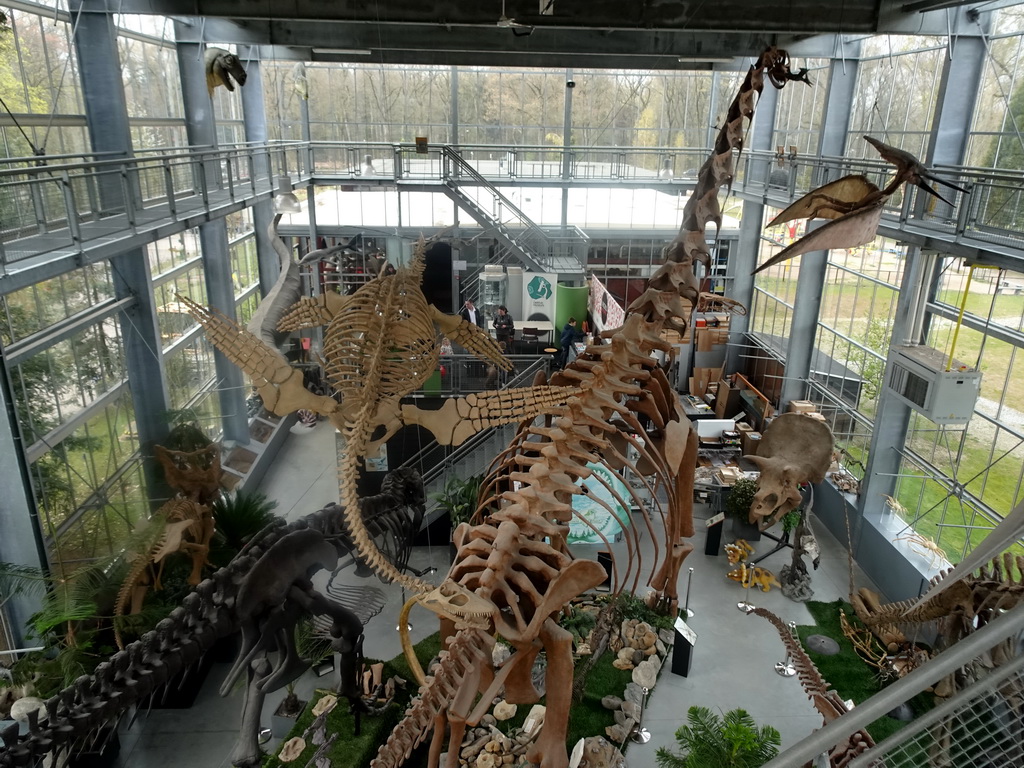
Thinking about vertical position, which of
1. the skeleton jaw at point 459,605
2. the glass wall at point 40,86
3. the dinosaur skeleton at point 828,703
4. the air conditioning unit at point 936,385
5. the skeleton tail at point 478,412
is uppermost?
the glass wall at point 40,86

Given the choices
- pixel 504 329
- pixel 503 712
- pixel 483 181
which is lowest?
pixel 503 712

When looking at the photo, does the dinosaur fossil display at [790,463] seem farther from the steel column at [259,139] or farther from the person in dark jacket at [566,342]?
the steel column at [259,139]

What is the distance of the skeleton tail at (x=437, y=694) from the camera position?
310 cm

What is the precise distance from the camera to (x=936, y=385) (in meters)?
7.93

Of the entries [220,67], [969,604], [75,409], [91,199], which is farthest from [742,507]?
[91,199]

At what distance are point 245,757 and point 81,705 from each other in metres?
1.22

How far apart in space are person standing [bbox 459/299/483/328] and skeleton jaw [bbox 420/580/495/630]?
34.2 feet

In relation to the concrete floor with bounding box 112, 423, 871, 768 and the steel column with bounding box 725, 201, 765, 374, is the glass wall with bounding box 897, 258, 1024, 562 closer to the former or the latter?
the concrete floor with bounding box 112, 423, 871, 768

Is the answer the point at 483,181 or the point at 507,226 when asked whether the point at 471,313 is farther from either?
the point at 483,181

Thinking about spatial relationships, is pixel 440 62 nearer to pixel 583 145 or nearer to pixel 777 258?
pixel 583 145

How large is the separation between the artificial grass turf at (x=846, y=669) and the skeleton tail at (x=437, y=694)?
15.6 feet

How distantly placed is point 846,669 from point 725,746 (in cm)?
293

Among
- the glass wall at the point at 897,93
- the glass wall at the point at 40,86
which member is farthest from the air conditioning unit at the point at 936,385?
the glass wall at the point at 40,86

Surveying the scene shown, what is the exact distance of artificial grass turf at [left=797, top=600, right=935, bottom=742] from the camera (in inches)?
269
